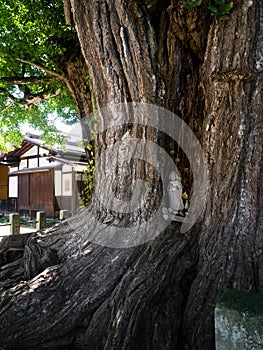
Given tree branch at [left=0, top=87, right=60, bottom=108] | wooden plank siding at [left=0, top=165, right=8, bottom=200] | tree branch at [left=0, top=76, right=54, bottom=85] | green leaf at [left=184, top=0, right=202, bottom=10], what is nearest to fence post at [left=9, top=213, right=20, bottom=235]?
tree branch at [left=0, top=87, right=60, bottom=108]

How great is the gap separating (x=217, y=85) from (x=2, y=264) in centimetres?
302

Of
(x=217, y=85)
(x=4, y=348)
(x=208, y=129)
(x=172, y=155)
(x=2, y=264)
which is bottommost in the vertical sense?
(x=4, y=348)

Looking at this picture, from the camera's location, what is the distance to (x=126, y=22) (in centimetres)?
290

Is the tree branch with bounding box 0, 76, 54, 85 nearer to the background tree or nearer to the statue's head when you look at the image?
the background tree

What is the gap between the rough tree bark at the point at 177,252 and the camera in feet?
7.75

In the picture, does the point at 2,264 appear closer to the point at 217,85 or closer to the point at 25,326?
the point at 25,326

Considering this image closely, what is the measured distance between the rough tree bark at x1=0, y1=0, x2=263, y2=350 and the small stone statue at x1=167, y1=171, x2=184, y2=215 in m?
0.15

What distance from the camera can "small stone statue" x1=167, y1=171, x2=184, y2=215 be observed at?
293cm

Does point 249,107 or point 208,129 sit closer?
point 249,107

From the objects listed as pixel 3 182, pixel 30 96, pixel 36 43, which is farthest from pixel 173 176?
pixel 3 182

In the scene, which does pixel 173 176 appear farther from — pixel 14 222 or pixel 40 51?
pixel 14 222

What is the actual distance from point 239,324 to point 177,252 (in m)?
1.11

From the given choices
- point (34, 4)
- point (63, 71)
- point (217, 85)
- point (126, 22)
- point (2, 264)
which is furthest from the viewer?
point (34, 4)

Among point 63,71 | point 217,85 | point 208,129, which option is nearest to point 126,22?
point 217,85
